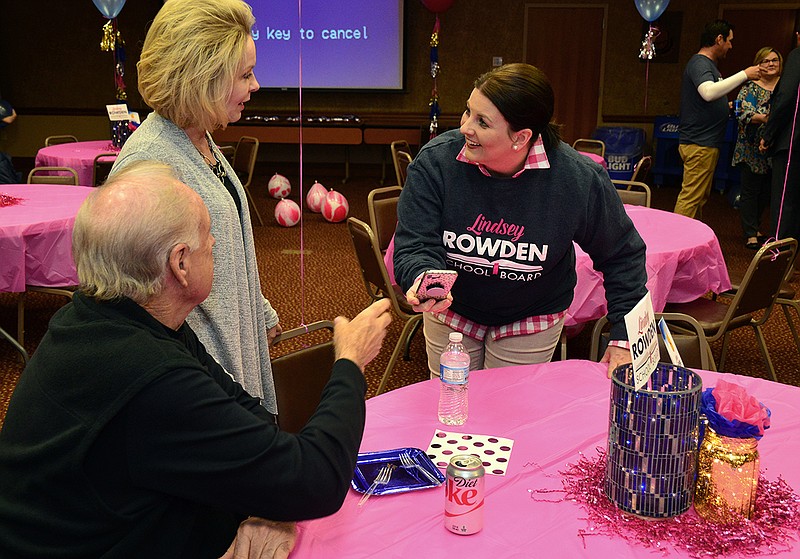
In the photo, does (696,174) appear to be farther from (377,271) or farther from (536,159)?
(536,159)

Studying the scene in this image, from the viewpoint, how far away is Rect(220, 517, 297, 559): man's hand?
1342 mm

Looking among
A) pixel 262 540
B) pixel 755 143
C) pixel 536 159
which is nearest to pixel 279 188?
pixel 755 143

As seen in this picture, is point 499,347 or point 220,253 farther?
point 499,347

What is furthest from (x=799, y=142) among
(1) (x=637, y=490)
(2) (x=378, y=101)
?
(2) (x=378, y=101)

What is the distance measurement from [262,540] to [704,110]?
19.8 ft

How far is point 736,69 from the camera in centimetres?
1090

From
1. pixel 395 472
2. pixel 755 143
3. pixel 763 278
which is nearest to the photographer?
pixel 395 472

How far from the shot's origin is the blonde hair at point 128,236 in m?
1.23

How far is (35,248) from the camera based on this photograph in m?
3.84

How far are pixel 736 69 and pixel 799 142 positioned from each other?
5.68 metres

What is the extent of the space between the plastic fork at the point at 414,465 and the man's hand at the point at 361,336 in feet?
0.85

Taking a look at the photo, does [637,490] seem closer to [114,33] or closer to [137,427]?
[137,427]

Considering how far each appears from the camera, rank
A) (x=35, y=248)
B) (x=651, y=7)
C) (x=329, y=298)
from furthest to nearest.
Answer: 1. (x=651, y=7)
2. (x=329, y=298)
3. (x=35, y=248)

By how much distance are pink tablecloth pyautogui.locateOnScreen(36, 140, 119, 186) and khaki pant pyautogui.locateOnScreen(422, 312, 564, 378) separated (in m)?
4.12
